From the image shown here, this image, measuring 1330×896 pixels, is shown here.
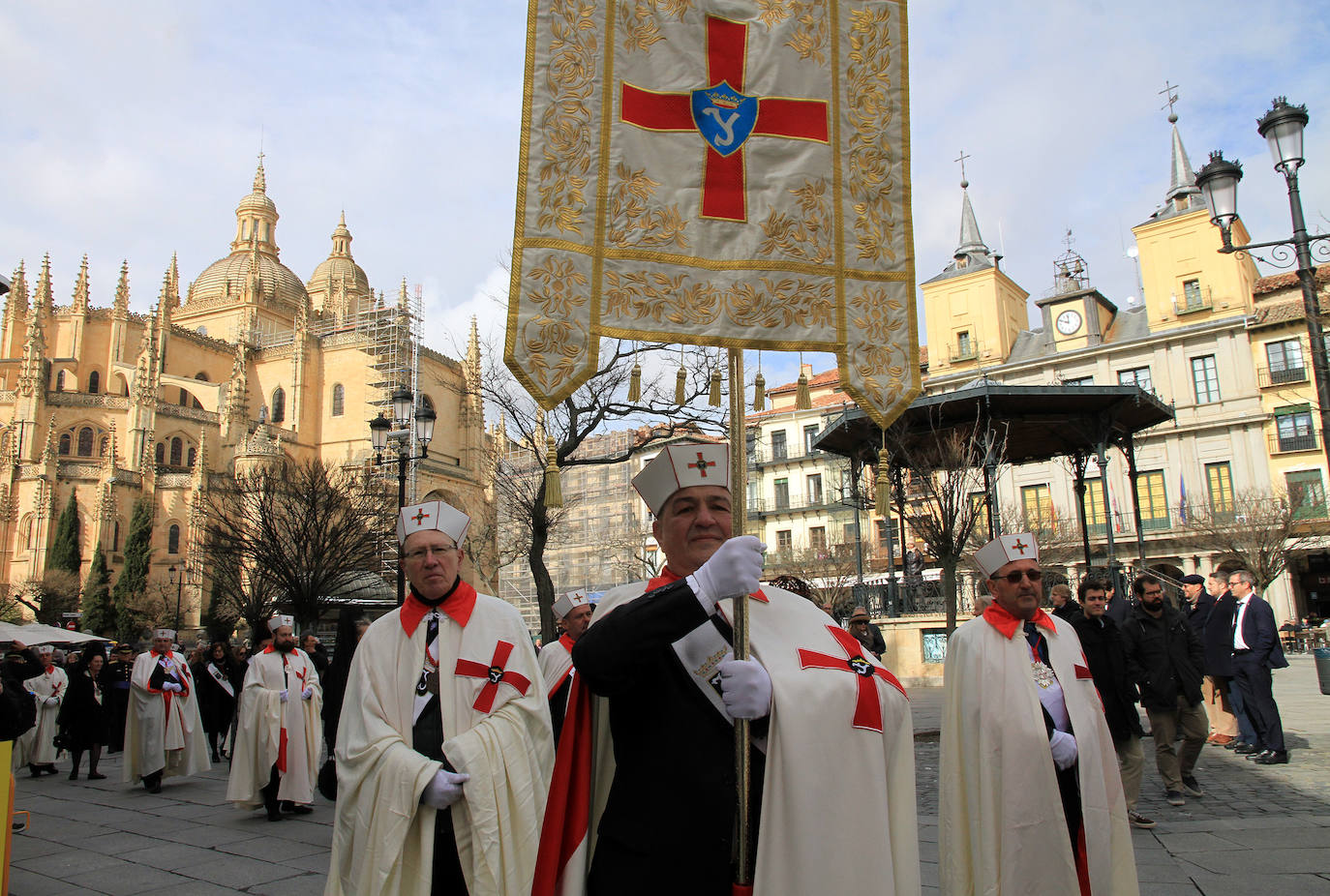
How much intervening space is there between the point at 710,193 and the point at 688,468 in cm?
116

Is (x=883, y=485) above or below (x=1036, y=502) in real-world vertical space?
below

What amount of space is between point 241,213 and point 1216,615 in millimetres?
83127

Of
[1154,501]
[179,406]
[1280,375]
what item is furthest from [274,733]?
[179,406]

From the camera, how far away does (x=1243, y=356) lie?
38.1 meters

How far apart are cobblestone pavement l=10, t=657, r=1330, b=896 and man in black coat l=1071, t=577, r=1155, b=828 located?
373 millimetres

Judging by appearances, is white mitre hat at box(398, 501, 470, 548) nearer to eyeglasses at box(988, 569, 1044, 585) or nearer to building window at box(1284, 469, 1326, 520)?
eyeglasses at box(988, 569, 1044, 585)

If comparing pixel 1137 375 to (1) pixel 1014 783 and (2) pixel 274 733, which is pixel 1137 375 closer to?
(2) pixel 274 733

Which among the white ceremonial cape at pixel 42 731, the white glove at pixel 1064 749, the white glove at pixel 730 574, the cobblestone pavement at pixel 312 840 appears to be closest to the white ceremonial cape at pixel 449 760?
the white glove at pixel 730 574

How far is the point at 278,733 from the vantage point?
9.17m

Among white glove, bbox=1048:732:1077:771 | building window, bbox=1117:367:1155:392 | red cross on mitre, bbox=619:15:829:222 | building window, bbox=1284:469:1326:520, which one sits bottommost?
white glove, bbox=1048:732:1077:771

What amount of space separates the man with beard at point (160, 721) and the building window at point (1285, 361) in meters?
41.0

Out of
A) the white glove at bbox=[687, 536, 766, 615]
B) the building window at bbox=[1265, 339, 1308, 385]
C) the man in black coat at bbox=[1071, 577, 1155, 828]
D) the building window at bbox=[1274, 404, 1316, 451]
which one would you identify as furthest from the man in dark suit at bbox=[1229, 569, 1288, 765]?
the building window at bbox=[1265, 339, 1308, 385]

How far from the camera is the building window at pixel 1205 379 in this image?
1521 inches

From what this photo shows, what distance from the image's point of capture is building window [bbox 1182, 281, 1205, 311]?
131 ft
